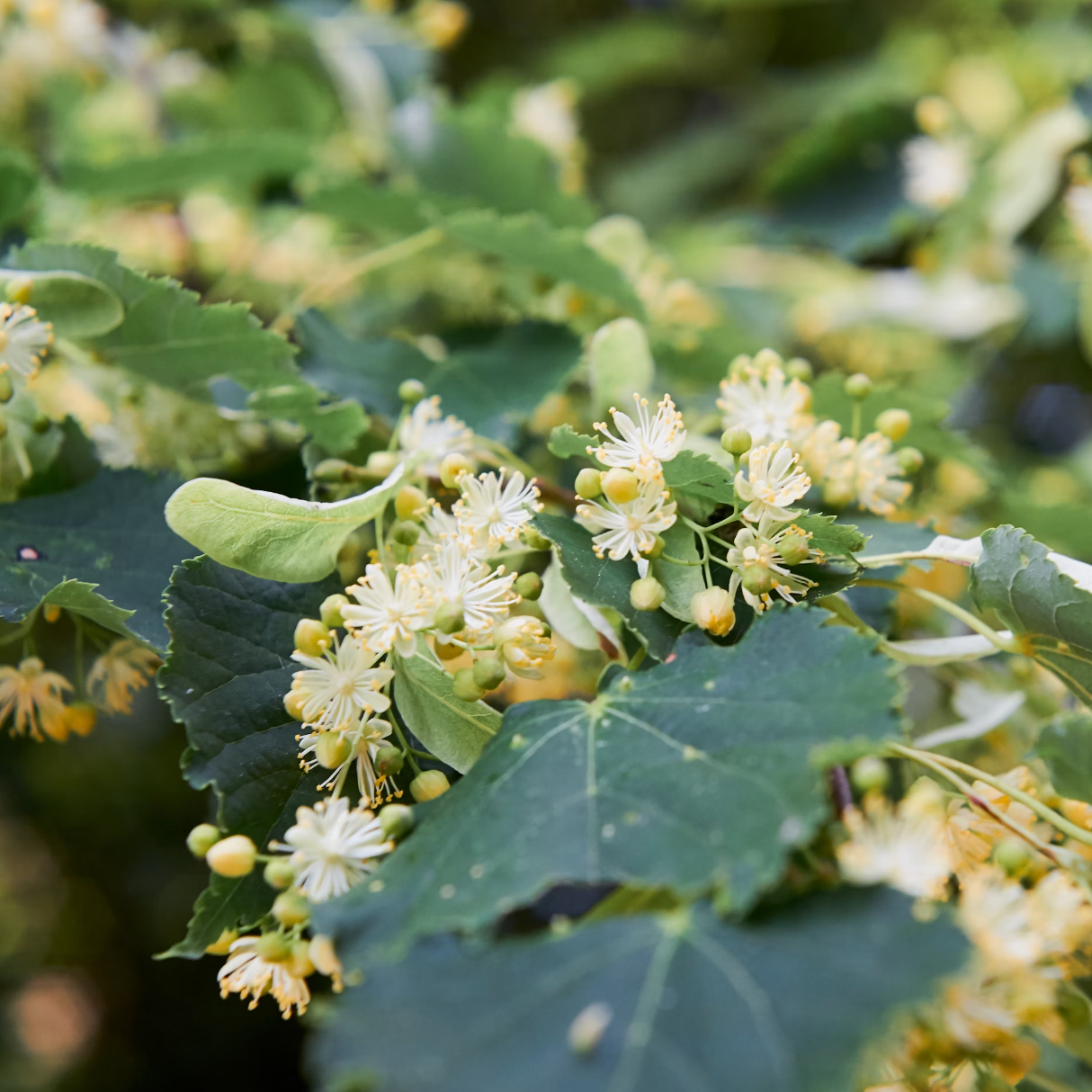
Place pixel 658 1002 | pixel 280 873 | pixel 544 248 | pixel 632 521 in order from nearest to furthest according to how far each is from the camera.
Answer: pixel 658 1002 < pixel 280 873 < pixel 632 521 < pixel 544 248

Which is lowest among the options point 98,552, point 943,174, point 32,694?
point 32,694

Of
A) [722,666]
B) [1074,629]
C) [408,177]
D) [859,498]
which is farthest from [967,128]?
[722,666]

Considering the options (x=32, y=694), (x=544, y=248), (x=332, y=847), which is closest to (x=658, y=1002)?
(x=332, y=847)

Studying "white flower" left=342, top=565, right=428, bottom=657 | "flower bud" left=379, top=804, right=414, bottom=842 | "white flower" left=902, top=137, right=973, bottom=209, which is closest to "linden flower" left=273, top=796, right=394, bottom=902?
"flower bud" left=379, top=804, right=414, bottom=842

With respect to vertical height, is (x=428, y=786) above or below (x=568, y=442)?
below

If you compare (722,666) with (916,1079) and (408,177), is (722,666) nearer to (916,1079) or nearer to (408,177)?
(916,1079)

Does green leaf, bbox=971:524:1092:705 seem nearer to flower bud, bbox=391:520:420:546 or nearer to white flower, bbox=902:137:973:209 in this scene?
flower bud, bbox=391:520:420:546

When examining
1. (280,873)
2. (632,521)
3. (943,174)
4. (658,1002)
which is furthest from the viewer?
(943,174)

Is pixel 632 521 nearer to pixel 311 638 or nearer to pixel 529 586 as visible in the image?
pixel 529 586
